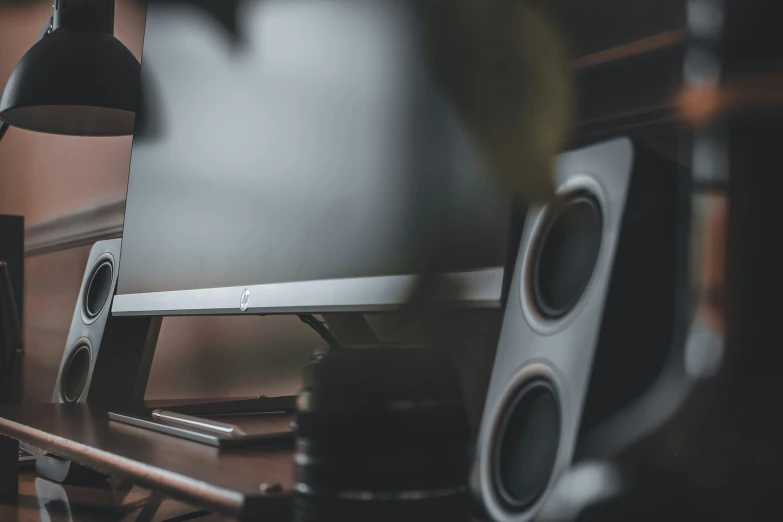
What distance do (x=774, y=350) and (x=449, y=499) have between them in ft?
0.49

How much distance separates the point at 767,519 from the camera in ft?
0.78

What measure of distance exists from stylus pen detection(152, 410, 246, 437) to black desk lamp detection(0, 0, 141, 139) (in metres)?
0.47

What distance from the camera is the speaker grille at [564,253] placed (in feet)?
1.26

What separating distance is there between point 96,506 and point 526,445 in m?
0.61

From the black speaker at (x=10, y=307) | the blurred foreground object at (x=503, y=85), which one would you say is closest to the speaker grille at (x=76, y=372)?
the black speaker at (x=10, y=307)

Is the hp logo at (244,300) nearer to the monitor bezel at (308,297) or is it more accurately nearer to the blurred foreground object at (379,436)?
the monitor bezel at (308,297)

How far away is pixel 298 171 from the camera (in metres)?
0.65

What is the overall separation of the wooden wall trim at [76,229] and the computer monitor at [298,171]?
566mm

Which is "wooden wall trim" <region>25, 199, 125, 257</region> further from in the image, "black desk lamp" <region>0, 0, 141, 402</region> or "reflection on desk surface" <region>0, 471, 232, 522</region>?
"reflection on desk surface" <region>0, 471, 232, 522</region>

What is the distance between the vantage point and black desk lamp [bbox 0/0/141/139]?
3.26 feet

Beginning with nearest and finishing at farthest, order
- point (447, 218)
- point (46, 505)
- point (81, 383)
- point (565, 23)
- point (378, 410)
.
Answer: point (378, 410) → point (447, 218) → point (565, 23) → point (46, 505) → point (81, 383)

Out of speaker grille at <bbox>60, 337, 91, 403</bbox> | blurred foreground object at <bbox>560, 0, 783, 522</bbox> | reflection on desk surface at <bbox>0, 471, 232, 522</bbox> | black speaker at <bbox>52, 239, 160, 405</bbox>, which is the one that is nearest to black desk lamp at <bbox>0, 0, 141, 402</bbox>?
black speaker at <bbox>52, 239, 160, 405</bbox>

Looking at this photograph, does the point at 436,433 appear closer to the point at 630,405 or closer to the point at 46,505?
the point at 630,405

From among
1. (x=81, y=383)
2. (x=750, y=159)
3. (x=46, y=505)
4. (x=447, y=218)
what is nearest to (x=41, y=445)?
(x=46, y=505)
